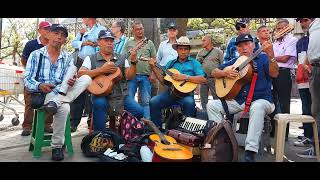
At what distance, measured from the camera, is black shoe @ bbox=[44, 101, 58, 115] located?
4.08m

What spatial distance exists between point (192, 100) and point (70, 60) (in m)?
1.72

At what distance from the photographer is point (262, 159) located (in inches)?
170

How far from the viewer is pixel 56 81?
4.41 metres

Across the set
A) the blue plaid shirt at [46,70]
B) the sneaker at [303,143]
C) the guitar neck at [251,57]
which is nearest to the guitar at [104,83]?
the blue plaid shirt at [46,70]

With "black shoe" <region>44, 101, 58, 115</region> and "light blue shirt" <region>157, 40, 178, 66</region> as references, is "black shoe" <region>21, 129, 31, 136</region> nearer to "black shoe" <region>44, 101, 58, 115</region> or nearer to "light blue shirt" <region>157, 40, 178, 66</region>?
"black shoe" <region>44, 101, 58, 115</region>

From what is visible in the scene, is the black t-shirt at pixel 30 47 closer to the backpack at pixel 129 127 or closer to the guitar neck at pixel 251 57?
the backpack at pixel 129 127

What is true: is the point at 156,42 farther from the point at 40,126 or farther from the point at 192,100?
the point at 40,126

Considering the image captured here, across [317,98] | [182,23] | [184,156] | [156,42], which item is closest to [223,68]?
[317,98]

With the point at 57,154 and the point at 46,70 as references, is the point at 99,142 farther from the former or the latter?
the point at 46,70

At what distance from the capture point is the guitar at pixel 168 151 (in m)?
3.55

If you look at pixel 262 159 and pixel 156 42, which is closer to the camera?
pixel 262 159

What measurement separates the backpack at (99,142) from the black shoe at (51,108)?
53 centimetres

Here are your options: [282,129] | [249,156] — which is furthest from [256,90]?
[249,156]

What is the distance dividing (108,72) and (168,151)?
1579 millimetres
